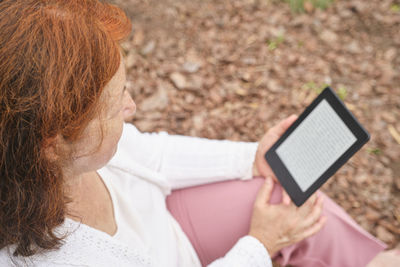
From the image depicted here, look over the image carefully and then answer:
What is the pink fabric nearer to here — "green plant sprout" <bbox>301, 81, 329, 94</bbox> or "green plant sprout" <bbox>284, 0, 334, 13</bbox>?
"green plant sprout" <bbox>301, 81, 329, 94</bbox>

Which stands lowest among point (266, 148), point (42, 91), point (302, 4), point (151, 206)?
point (151, 206)

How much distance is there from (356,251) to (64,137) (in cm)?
116

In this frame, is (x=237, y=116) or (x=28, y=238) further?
(x=237, y=116)

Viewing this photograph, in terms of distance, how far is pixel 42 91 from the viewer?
720mm

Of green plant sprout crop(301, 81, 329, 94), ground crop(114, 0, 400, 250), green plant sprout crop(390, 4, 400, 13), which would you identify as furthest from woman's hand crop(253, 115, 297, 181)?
green plant sprout crop(390, 4, 400, 13)

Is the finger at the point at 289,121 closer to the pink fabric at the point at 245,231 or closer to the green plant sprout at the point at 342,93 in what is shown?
the pink fabric at the point at 245,231

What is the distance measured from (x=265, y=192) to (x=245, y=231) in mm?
176

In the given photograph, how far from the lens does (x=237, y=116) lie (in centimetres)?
238

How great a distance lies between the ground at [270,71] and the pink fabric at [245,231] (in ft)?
2.19

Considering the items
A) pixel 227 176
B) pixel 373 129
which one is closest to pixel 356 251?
pixel 227 176

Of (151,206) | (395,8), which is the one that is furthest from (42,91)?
(395,8)

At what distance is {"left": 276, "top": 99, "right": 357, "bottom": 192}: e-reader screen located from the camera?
1.24 m

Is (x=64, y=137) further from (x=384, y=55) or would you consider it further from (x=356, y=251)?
(x=384, y=55)

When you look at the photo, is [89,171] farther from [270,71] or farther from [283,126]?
[270,71]
